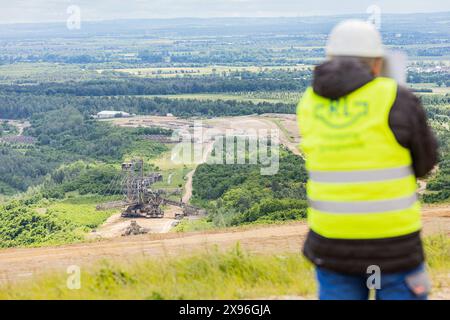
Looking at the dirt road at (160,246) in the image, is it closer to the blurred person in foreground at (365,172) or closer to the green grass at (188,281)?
the green grass at (188,281)

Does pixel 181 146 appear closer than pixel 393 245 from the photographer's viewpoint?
No

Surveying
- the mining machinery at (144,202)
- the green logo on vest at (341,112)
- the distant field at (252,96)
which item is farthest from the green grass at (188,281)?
the distant field at (252,96)

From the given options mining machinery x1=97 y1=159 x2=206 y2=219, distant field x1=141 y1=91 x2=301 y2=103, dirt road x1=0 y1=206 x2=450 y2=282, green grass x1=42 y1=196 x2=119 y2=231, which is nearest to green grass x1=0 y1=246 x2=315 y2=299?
dirt road x1=0 y1=206 x2=450 y2=282

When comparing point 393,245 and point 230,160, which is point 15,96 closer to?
point 230,160

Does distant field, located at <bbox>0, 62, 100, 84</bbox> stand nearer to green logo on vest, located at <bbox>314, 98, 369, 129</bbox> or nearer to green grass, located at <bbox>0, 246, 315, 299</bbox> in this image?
green grass, located at <bbox>0, 246, 315, 299</bbox>

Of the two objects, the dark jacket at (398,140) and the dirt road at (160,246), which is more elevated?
the dark jacket at (398,140)

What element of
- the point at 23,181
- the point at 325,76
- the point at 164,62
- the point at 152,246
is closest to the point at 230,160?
the point at 23,181

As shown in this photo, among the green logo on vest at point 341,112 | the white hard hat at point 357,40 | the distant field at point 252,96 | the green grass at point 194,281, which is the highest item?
the white hard hat at point 357,40
